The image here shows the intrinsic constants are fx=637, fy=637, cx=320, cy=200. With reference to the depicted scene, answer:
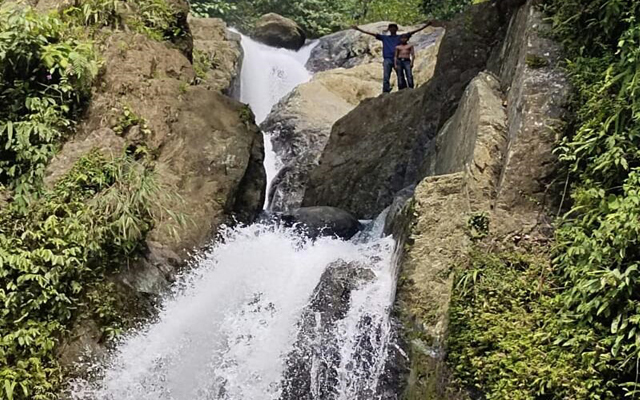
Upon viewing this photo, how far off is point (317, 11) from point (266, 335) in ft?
66.3

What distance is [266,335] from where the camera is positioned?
699 centimetres

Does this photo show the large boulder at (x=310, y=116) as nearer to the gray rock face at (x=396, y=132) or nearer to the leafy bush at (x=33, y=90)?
the gray rock face at (x=396, y=132)

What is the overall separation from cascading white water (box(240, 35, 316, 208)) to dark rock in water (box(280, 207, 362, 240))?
818 cm

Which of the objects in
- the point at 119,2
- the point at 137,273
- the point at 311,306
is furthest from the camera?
the point at 119,2

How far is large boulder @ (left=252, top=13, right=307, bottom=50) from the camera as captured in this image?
22.3 metres

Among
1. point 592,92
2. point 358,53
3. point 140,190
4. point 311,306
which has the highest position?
point 358,53

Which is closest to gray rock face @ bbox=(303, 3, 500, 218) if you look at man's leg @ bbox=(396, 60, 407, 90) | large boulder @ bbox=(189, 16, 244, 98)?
man's leg @ bbox=(396, 60, 407, 90)

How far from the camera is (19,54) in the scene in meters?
8.26

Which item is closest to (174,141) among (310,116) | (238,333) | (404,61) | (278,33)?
(238,333)

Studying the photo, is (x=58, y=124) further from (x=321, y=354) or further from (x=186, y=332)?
(x=321, y=354)

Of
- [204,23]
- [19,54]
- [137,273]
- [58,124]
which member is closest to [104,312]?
[137,273]

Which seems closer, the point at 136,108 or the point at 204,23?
the point at 136,108

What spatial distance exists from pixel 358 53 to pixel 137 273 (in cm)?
1424

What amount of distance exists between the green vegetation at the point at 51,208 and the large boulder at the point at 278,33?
13181 millimetres
